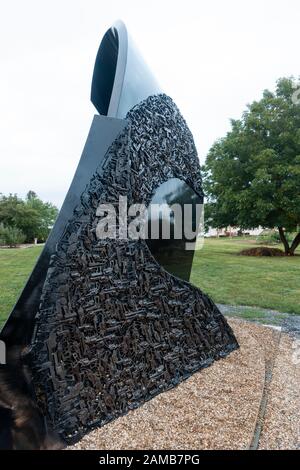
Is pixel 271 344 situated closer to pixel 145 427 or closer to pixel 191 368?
pixel 191 368

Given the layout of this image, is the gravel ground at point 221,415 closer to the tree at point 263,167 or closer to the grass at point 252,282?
the grass at point 252,282

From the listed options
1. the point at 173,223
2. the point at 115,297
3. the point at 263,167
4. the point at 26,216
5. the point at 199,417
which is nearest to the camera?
the point at 199,417

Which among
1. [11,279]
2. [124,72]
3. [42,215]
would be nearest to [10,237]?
[42,215]

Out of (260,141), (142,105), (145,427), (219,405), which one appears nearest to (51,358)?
(145,427)

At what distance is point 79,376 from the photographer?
9.80 feet

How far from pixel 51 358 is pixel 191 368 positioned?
1.88m

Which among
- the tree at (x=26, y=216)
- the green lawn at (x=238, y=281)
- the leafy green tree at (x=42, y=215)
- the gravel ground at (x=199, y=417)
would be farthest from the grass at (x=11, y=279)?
the leafy green tree at (x=42, y=215)

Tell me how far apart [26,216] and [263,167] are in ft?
58.9

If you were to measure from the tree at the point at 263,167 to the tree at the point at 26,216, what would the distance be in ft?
47.8

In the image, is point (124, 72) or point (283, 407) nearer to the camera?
point (283, 407)

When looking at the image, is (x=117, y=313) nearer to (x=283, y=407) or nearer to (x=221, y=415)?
(x=221, y=415)

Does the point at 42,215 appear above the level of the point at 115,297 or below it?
above

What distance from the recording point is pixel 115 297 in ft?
11.0

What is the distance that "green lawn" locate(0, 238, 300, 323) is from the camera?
839 cm
